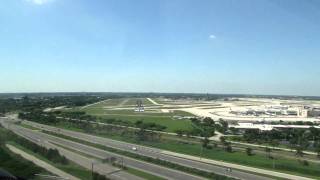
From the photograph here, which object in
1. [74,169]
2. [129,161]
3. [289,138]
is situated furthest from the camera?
[289,138]

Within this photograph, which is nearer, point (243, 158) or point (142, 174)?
point (142, 174)

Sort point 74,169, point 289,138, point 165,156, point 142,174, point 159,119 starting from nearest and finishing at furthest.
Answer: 1. point 142,174
2. point 74,169
3. point 165,156
4. point 289,138
5. point 159,119

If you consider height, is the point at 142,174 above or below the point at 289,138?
below

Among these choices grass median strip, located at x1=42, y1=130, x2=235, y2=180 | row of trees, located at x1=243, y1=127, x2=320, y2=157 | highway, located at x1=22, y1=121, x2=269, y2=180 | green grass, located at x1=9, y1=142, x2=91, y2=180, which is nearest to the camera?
green grass, located at x1=9, y1=142, x2=91, y2=180

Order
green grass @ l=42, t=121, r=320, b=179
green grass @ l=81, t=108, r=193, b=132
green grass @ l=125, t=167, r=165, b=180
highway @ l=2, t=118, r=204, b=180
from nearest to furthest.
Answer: green grass @ l=125, t=167, r=165, b=180 < highway @ l=2, t=118, r=204, b=180 < green grass @ l=42, t=121, r=320, b=179 < green grass @ l=81, t=108, r=193, b=132

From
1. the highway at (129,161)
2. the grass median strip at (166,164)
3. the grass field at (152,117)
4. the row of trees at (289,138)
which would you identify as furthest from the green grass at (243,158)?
the grass field at (152,117)

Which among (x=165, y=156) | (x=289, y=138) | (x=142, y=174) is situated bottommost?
(x=142, y=174)

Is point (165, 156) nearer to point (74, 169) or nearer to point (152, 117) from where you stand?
point (74, 169)

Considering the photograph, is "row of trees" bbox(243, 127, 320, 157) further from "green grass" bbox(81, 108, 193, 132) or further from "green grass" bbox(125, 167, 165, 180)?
"green grass" bbox(125, 167, 165, 180)

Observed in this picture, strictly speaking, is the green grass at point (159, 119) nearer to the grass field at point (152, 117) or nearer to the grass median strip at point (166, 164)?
the grass field at point (152, 117)

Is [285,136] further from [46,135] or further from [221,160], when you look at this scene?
→ [46,135]

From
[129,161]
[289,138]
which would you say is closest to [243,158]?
[129,161]

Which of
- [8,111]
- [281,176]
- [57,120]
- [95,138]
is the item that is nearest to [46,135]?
[95,138]

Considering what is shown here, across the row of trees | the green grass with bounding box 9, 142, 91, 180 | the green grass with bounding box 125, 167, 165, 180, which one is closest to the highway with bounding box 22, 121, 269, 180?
the green grass with bounding box 125, 167, 165, 180
